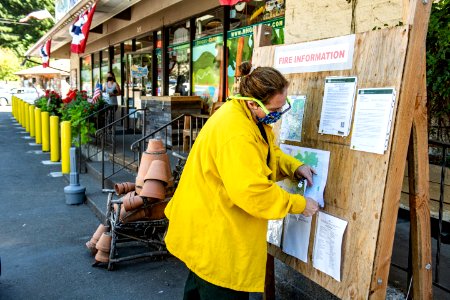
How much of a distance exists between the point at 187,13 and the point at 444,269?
26.2 feet

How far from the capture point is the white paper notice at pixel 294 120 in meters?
2.30

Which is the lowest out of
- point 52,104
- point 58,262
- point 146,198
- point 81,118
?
point 58,262

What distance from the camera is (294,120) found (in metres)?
2.35

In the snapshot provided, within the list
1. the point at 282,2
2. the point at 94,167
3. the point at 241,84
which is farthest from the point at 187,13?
the point at 241,84

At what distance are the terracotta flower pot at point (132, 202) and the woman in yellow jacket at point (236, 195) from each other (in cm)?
195

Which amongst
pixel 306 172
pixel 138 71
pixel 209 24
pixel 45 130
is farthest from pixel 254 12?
pixel 45 130

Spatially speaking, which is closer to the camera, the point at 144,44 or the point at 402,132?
the point at 402,132

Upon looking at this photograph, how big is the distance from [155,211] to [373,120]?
2.87m

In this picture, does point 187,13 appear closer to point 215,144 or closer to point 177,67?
point 177,67

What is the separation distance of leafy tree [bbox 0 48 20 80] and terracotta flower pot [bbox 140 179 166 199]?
153ft

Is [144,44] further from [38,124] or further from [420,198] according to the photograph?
[420,198]

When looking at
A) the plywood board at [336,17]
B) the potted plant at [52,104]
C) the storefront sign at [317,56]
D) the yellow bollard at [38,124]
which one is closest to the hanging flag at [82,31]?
the potted plant at [52,104]

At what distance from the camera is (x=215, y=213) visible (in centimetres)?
203

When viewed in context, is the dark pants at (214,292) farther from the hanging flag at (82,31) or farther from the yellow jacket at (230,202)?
the hanging flag at (82,31)
